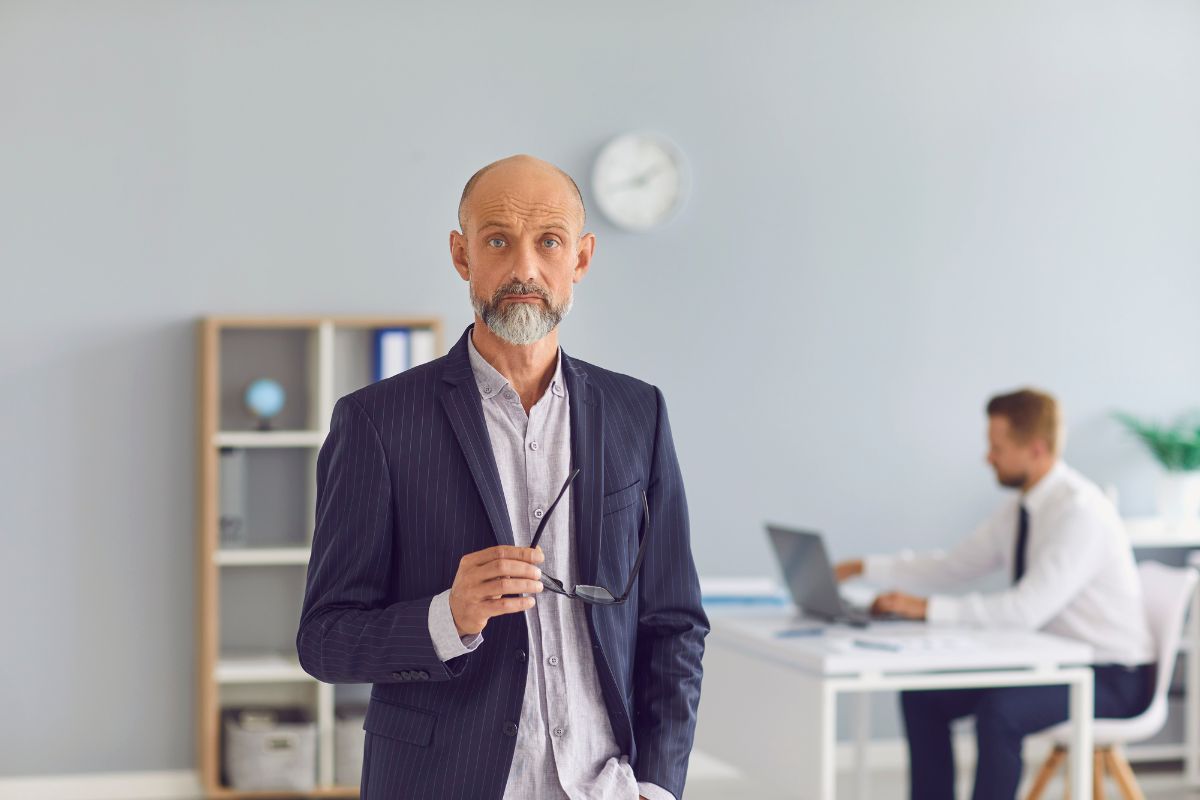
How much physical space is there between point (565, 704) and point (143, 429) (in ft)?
11.5

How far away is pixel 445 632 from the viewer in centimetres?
149

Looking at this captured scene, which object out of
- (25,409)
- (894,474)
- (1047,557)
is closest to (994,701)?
(1047,557)

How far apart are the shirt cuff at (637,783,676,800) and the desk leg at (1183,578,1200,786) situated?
12.7ft

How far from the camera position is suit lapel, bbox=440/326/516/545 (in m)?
1.56

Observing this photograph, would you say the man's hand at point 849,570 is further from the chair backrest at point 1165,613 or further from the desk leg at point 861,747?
the chair backrest at point 1165,613

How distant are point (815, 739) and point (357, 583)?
205cm

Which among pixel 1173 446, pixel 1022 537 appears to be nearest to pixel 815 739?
pixel 1022 537

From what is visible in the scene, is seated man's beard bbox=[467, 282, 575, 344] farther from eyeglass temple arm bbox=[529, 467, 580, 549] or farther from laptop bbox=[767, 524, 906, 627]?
laptop bbox=[767, 524, 906, 627]

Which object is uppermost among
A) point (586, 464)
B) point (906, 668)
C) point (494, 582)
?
point (586, 464)

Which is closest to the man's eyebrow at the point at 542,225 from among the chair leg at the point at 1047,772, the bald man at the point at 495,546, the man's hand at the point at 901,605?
the bald man at the point at 495,546

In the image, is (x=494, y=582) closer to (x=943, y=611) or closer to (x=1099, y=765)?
(x=943, y=611)

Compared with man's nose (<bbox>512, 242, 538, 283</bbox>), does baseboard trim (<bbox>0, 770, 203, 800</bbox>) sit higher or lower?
lower

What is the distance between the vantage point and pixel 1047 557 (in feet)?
12.7

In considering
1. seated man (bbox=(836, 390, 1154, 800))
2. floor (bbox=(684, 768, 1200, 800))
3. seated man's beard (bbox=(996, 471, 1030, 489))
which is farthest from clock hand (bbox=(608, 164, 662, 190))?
floor (bbox=(684, 768, 1200, 800))
